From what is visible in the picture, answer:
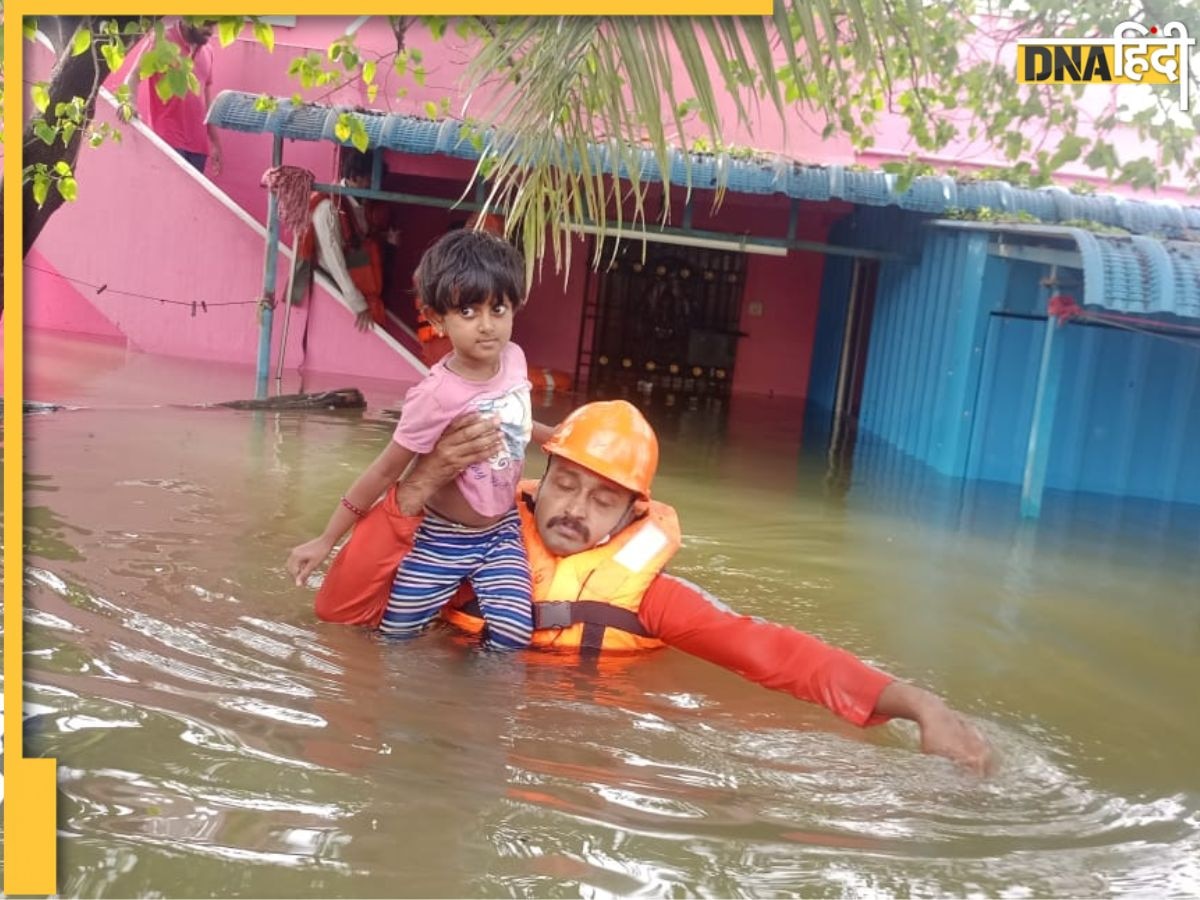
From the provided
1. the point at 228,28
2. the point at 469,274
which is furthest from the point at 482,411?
the point at 228,28

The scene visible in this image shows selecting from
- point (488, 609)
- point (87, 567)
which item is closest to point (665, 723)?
point (488, 609)

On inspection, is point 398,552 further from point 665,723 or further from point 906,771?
point 906,771

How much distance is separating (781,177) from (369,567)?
6.68 m

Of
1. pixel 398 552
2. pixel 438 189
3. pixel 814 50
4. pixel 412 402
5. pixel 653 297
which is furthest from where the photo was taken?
pixel 653 297

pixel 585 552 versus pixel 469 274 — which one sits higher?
pixel 469 274

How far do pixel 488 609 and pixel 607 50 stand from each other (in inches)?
73.2

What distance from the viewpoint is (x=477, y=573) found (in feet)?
14.1

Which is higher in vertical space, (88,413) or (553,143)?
(553,143)

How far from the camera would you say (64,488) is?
6.66 m

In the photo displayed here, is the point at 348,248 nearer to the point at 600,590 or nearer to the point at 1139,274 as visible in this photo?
the point at 1139,274

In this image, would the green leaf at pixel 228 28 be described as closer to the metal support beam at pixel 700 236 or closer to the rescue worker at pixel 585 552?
the rescue worker at pixel 585 552

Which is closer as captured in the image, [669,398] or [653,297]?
[669,398]

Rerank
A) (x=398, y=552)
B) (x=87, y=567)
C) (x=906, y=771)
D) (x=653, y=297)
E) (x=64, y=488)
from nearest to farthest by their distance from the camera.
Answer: (x=906, y=771), (x=398, y=552), (x=87, y=567), (x=64, y=488), (x=653, y=297)
